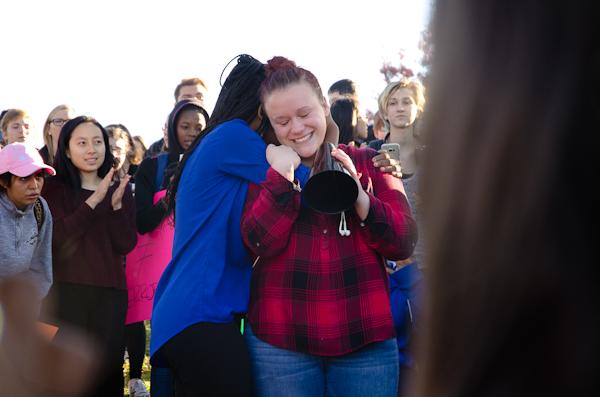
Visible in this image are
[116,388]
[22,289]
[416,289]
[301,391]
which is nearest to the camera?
[22,289]

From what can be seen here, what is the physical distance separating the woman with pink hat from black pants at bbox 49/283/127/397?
0.23 metres

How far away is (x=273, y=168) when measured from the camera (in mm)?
2688

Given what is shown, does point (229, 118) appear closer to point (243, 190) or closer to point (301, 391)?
point (243, 190)

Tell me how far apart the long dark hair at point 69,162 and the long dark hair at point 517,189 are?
15.8ft

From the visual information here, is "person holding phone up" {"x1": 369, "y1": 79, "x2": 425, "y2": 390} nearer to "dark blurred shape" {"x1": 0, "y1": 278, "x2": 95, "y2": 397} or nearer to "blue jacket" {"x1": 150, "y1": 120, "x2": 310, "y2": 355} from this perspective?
"blue jacket" {"x1": 150, "y1": 120, "x2": 310, "y2": 355}

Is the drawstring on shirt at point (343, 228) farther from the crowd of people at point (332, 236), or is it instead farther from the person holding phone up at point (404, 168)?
the person holding phone up at point (404, 168)

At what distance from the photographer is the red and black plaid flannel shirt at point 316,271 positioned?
2617mm

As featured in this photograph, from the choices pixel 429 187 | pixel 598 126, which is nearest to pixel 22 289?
pixel 429 187

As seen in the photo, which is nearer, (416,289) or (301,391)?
(301,391)

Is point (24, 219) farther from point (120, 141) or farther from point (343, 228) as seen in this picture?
point (343, 228)

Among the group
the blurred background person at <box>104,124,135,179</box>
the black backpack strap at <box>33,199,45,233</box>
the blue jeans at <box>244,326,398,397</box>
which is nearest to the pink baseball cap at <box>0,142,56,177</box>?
the black backpack strap at <box>33,199,45,233</box>

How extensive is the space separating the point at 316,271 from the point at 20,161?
2.83 meters

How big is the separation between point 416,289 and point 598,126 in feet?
8.98

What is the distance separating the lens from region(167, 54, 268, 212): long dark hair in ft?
9.71
